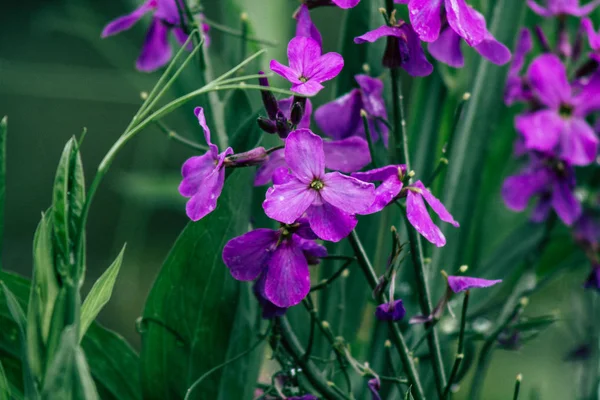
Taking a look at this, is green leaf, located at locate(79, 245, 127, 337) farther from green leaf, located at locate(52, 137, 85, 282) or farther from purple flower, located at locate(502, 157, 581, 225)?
→ purple flower, located at locate(502, 157, 581, 225)

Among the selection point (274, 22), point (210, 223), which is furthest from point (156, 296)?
point (274, 22)

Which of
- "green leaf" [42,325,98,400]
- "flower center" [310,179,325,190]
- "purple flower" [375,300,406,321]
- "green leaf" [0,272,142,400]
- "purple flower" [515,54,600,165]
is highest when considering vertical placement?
"purple flower" [515,54,600,165]

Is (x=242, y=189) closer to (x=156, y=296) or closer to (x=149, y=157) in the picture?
(x=156, y=296)

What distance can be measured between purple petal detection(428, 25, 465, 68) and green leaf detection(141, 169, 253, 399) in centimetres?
11

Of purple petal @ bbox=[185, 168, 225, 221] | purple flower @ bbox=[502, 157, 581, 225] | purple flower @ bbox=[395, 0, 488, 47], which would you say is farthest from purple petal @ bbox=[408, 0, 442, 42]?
purple flower @ bbox=[502, 157, 581, 225]

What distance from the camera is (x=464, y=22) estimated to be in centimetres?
33

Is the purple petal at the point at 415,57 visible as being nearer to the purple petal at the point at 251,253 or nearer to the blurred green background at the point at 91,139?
the purple petal at the point at 251,253

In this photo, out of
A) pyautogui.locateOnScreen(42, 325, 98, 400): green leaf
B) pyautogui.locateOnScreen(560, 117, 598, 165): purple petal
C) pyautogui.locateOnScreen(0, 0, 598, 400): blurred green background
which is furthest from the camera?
pyautogui.locateOnScreen(0, 0, 598, 400): blurred green background

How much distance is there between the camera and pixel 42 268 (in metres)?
0.27

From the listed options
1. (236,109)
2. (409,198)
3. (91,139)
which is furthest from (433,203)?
(91,139)

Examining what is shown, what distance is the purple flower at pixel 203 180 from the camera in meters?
0.30

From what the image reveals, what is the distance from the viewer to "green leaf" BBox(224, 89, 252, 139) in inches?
15.4

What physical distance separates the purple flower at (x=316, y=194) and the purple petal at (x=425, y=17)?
7cm

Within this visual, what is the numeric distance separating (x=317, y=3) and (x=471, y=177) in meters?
0.21
